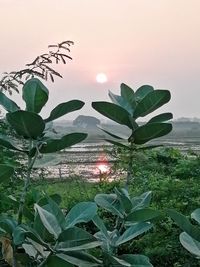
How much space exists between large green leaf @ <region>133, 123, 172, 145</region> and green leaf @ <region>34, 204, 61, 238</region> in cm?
24

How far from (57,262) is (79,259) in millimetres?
42

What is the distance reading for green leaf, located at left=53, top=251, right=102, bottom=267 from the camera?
89cm

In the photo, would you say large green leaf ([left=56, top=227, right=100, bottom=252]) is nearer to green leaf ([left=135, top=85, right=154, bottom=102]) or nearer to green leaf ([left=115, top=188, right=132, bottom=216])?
green leaf ([left=115, top=188, right=132, bottom=216])

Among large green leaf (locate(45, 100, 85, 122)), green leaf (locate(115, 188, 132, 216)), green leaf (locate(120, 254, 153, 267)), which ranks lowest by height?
green leaf (locate(120, 254, 153, 267))

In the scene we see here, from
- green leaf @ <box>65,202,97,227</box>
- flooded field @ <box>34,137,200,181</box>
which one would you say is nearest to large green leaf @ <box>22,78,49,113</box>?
flooded field @ <box>34,137,200,181</box>

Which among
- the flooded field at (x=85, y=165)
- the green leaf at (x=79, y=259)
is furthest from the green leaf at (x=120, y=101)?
the green leaf at (x=79, y=259)

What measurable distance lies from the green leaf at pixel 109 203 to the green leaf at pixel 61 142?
0.42 feet

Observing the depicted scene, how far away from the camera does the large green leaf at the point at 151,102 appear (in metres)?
0.99

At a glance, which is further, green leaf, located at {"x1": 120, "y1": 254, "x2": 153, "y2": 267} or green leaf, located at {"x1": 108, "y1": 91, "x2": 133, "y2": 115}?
green leaf, located at {"x1": 108, "y1": 91, "x2": 133, "y2": 115}

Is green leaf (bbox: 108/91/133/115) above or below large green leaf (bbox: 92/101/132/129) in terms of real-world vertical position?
above

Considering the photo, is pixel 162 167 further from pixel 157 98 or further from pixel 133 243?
pixel 157 98

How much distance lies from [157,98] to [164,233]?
3242 mm

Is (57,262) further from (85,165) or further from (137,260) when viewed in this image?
(85,165)

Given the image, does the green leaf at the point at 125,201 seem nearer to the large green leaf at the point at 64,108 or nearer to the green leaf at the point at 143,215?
the green leaf at the point at 143,215
